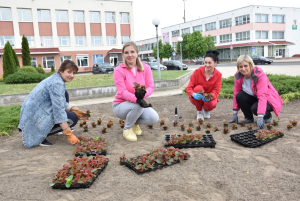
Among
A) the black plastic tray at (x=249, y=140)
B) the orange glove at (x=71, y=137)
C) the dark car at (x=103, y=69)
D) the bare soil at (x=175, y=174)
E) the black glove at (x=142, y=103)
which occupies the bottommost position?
the bare soil at (x=175, y=174)

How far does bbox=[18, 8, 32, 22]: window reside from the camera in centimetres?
3096

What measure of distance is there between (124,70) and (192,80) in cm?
179

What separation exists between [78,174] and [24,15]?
34.1 meters

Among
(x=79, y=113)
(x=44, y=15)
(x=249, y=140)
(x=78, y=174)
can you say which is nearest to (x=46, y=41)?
(x=44, y=15)

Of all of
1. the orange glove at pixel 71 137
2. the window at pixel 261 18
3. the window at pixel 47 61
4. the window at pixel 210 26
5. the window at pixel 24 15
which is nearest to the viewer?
the orange glove at pixel 71 137

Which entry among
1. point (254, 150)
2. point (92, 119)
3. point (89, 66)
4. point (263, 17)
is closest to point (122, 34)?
point (89, 66)

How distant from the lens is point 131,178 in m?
2.81

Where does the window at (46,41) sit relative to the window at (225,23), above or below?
below

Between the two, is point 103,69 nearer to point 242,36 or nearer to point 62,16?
point 62,16

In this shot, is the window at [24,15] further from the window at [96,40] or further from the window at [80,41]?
the window at [96,40]

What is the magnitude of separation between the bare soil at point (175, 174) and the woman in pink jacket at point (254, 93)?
499mm

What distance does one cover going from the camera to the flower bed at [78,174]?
262 cm

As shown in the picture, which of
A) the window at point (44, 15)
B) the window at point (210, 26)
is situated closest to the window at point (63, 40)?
the window at point (44, 15)

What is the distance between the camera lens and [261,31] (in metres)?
47.0
